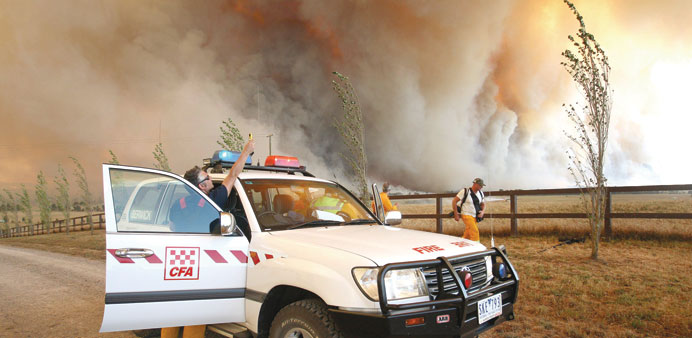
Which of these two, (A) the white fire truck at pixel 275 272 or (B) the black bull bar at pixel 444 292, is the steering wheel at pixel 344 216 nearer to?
(A) the white fire truck at pixel 275 272

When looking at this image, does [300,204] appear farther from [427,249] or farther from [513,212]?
[513,212]

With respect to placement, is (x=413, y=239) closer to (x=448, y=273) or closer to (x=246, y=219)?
(x=448, y=273)

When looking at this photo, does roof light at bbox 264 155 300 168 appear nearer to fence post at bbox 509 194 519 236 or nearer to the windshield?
the windshield

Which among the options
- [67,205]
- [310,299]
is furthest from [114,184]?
[67,205]

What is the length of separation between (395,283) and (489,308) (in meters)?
0.84

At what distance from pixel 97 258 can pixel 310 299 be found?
1084cm

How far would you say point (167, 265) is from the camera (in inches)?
123

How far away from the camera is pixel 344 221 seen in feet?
12.9

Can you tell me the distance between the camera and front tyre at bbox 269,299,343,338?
2.61 m

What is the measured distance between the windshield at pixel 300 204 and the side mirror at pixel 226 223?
0.32 metres

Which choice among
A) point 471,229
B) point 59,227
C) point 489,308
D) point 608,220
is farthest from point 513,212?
point 59,227

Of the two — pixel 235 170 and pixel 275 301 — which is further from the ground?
pixel 235 170

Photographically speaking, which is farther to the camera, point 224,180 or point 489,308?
point 224,180

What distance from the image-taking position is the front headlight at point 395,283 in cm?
257
